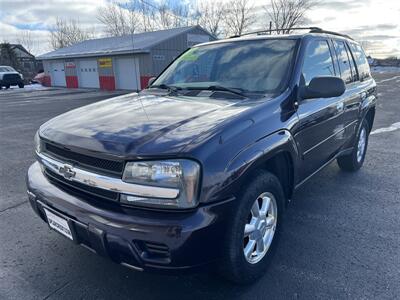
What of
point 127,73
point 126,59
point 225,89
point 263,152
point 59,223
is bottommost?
point 127,73

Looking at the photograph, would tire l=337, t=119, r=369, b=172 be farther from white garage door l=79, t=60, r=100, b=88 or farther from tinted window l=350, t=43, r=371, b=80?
white garage door l=79, t=60, r=100, b=88

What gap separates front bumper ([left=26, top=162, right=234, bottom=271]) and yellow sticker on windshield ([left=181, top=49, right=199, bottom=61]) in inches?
86.1

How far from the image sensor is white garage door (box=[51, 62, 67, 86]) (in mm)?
31047

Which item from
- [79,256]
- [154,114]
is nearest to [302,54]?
[154,114]

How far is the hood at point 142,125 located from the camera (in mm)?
1987

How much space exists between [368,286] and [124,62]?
2464 cm

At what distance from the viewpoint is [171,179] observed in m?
1.89

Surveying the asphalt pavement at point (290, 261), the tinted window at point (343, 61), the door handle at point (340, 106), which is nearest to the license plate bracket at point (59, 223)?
the asphalt pavement at point (290, 261)

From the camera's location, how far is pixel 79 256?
9.32 feet

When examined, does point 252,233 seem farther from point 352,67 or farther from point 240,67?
point 352,67

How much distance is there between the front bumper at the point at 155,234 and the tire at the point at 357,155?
323 centimetres

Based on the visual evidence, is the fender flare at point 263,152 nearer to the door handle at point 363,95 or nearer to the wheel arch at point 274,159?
the wheel arch at point 274,159

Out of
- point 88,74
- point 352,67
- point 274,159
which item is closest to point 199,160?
point 274,159

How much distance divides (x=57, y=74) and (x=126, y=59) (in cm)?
1085
